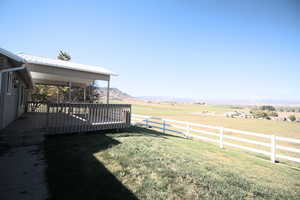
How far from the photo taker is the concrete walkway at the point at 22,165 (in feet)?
7.82

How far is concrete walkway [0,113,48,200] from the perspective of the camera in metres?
2.38

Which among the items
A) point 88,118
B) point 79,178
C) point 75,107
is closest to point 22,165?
point 79,178

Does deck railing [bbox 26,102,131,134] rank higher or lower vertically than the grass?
higher

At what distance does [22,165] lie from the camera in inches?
131

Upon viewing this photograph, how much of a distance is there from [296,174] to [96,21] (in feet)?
48.0

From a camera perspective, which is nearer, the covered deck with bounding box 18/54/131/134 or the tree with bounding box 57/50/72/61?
the covered deck with bounding box 18/54/131/134

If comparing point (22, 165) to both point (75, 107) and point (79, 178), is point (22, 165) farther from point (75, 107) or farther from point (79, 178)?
point (75, 107)

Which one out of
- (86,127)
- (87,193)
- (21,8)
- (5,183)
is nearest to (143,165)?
(87,193)

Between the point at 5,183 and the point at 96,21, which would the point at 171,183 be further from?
the point at 96,21

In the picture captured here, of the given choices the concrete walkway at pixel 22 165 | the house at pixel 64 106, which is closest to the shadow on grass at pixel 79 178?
the concrete walkway at pixel 22 165

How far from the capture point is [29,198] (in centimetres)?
223

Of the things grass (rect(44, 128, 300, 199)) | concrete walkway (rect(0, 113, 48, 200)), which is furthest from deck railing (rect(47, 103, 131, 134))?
grass (rect(44, 128, 300, 199))

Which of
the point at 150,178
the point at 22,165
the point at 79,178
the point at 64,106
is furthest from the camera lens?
the point at 64,106

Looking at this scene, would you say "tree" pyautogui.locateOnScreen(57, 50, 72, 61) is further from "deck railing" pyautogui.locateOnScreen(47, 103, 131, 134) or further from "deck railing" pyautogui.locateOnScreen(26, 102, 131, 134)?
"deck railing" pyautogui.locateOnScreen(47, 103, 131, 134)
